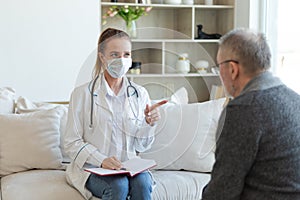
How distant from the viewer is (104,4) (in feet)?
13.6

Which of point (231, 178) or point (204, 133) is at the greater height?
point (231, 178)

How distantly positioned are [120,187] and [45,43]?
1.69 metres

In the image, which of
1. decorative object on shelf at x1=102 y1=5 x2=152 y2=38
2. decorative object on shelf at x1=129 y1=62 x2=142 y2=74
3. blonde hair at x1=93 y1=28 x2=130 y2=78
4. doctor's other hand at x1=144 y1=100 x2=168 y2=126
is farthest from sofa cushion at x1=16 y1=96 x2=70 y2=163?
decorative object on shelf at x1=102 y1=5 x2=152 y2=38

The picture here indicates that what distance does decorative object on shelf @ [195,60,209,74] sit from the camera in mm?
4363

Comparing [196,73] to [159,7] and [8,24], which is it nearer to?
[159,7]

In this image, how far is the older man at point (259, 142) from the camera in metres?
1.53

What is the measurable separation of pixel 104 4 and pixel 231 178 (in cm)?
287

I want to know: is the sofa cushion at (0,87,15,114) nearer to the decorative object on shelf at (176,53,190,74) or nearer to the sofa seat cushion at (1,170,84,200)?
the sofa seat cushion at (1,170,84,200)

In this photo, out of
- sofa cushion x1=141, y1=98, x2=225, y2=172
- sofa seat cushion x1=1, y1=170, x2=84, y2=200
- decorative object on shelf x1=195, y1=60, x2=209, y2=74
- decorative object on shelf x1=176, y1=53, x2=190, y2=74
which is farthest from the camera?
decorative object on shelf x1=195, y1=60, x2=209, y2=74

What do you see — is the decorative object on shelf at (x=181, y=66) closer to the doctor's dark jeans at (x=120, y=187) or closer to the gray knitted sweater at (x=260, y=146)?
the doctor's dark jeans at (x=120, y=187)

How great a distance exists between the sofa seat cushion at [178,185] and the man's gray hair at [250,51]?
44.4 inches

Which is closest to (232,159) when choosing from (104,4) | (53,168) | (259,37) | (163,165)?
(259,37)

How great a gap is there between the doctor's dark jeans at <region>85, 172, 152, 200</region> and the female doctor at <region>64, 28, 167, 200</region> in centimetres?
2

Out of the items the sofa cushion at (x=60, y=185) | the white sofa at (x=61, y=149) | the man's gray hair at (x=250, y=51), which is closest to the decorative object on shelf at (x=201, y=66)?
the white sofa at (x=61, y=149)
